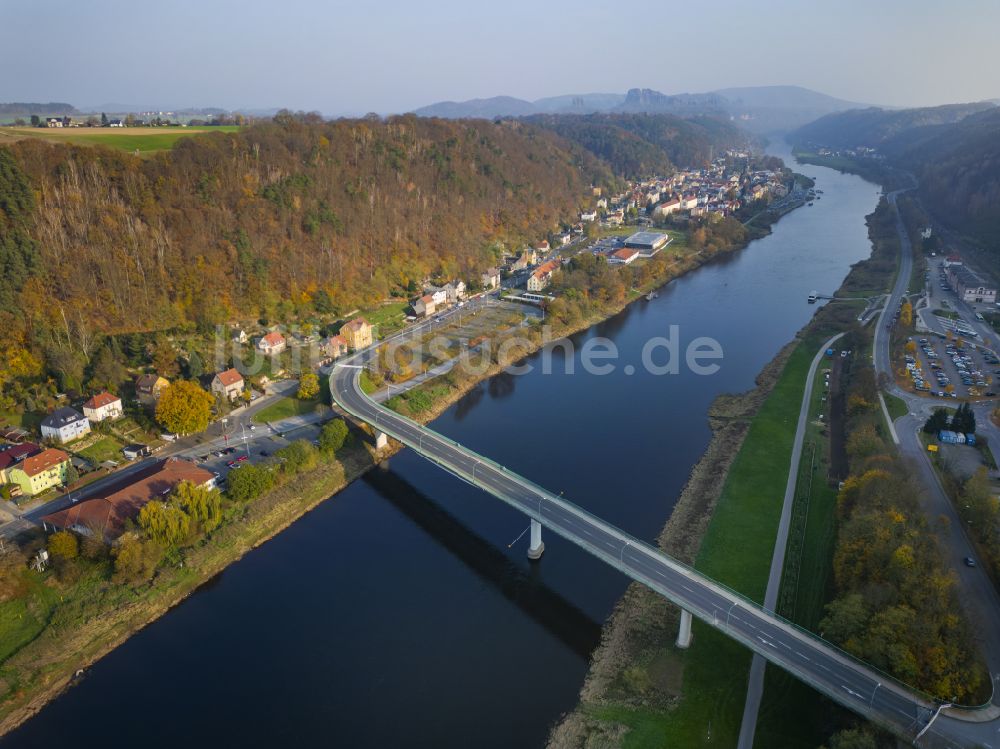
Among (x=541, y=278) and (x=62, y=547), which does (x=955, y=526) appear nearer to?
(x=62, y=547)

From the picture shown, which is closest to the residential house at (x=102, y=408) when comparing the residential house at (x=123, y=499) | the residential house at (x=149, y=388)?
the residential house at (x=149, y=388)

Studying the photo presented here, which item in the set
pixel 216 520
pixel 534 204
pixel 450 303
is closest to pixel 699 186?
pixel 534 204

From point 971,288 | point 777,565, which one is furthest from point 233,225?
point 971,288

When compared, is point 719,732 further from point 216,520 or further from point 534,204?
point 534,204

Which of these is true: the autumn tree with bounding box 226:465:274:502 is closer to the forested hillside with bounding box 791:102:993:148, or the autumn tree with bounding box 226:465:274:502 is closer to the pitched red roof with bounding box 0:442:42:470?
the pitched red roof with bounding box 0:442:42:470

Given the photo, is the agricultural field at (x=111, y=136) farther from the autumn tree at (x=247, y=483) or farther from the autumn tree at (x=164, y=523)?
the autumn tree at (x=164, y=523)

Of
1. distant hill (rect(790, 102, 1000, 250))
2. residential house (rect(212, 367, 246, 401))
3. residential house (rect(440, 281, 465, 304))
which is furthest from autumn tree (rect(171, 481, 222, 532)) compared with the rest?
distant hill (rect(790, 102, 1000, 250))
